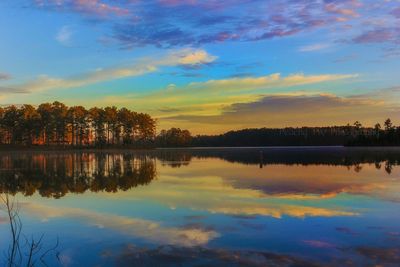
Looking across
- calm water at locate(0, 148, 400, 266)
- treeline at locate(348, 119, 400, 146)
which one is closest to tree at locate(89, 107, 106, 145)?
treeline at locate(348, 119, 400, 146)

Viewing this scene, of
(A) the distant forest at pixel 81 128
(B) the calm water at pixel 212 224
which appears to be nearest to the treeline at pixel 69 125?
(A) the distant forest at pixel 81 128

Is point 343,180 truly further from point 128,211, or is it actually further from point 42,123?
point 42,123

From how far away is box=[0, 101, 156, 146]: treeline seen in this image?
9896 cm

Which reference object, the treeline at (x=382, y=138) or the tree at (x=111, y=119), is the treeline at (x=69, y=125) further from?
the treeline at (x=382, y=138)

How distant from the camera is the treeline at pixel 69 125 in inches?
3896

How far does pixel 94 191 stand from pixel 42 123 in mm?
87009

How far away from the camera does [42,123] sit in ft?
325

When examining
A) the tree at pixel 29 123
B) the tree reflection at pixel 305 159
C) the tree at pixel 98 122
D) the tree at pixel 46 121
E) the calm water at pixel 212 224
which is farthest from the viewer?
the tree at pixel 98 122

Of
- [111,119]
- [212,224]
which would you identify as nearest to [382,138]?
[111,119]

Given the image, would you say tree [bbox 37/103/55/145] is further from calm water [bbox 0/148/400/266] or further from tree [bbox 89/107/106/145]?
calm water [bbox 0/148/400/266]

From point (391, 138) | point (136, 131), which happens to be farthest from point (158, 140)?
point (391, 138)

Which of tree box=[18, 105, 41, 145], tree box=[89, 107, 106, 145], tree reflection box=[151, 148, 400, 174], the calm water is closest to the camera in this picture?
the calm water

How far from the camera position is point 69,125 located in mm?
105062

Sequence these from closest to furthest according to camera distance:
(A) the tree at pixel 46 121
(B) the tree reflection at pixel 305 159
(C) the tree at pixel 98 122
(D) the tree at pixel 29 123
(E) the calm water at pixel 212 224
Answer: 1. (E) the calm water at pixel 212 224
2. (B) the tree reflection at pixel 305 159
3. (D) the tree at pixel 29 123
4. (A) the tree at pixel 46 121
5. (C) the tree at pixel 98 122
